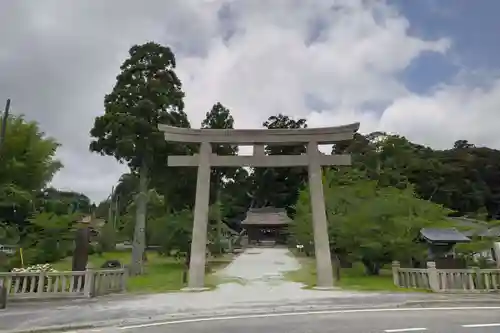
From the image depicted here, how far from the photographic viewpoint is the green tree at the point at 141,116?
766 inches

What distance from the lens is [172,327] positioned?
25.5 feet

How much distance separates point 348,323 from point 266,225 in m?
41.0

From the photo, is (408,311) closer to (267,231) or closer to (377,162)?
(377,162)

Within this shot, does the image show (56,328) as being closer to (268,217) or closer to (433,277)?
(433,277)

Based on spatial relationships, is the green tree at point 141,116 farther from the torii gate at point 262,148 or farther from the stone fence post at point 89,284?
the stone fence post at point 89,284

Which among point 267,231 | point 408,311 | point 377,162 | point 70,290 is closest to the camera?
point 408,311

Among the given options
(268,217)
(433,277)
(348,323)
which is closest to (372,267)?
(433,277)

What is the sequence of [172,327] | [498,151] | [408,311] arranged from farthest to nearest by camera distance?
[498,151], [408,311], [172,327]

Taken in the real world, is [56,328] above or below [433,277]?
below

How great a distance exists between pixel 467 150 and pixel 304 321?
53.6m

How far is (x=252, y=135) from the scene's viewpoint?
15.7 metres

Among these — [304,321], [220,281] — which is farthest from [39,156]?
[304,321]

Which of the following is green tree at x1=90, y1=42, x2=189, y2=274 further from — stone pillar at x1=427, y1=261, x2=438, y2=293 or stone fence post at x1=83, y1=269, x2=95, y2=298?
stone pillar at x1=427, y1=261, x2=438, y2=293

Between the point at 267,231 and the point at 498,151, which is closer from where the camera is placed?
the point at 267,231
